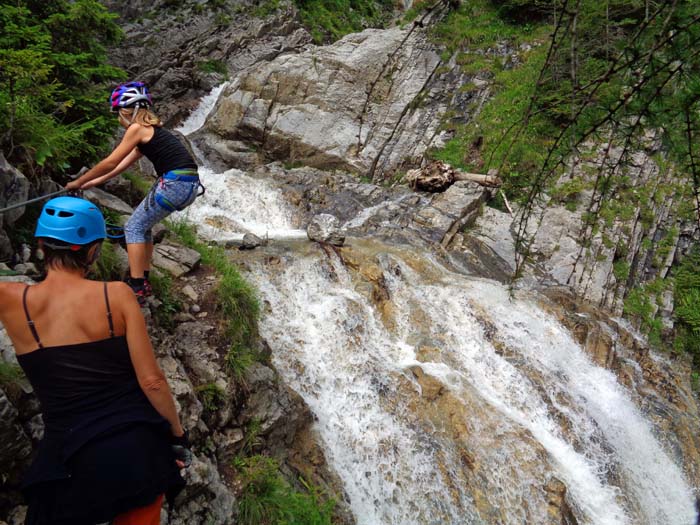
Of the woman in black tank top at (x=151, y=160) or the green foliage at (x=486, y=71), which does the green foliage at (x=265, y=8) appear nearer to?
the green foliage at (x=486, y=71)

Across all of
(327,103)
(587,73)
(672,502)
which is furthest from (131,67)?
(672,502)

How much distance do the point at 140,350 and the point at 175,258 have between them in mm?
4274

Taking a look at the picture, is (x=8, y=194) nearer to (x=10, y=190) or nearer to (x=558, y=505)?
(x=10, y=190)

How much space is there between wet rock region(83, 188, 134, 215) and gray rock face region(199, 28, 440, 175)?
463 inches

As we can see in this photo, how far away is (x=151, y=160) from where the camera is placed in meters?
3.61

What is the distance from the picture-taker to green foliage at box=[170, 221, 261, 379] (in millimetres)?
4883

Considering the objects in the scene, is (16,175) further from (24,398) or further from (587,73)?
(587,73)

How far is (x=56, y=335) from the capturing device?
164cm

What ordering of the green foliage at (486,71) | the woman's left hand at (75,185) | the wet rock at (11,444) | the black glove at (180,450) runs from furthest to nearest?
the green foliage at (486,71) < the woman's left hand at (75,185) < the wet rock at (11,444) < the black glove at (180,450)

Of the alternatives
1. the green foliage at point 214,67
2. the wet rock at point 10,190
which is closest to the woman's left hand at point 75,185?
the wet rock at point 10,190

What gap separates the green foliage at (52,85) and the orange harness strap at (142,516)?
397cm

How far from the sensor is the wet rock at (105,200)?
16.6 feet

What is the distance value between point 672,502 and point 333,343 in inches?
243

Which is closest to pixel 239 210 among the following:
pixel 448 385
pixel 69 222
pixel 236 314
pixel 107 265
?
pixel 236 314
